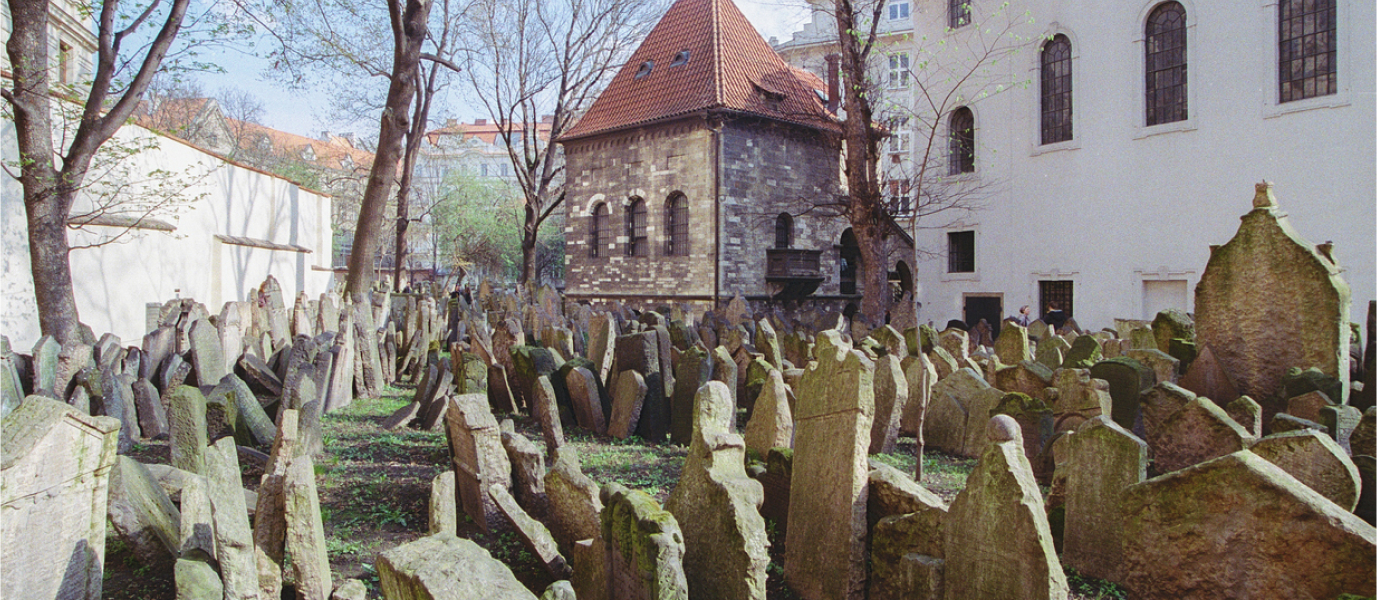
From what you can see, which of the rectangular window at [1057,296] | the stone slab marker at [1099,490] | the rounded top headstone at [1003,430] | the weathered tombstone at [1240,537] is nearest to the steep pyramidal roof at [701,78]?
the rectangular window at [1057,296]

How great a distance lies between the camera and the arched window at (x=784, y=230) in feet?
79.3

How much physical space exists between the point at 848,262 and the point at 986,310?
19.9ft

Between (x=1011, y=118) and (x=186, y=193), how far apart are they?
60.2 feet

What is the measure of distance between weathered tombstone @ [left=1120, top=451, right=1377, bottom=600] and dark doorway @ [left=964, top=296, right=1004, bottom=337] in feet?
58.6

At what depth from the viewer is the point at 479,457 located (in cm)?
415

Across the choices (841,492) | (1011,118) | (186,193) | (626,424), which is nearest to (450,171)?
(186,193)

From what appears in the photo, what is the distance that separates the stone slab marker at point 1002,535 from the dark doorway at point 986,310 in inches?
721

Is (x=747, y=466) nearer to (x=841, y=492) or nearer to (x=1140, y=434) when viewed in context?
(x=841, y=492)

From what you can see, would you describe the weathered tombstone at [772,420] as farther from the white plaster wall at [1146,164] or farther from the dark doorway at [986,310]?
the dark doorway at [986,310]

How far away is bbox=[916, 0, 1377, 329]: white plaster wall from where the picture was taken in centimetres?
1501

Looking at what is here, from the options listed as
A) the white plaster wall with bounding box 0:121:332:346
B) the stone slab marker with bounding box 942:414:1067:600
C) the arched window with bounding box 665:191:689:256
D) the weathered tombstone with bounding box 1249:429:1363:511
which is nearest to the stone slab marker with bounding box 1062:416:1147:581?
the weathered tombstone with bounding box 1249:429:1363:511

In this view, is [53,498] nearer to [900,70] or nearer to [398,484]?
[398,484]

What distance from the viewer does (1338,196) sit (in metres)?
15.1

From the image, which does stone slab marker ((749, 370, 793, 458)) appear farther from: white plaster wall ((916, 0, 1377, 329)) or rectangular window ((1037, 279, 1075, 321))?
rectangular window ((1037, 279, 1075, 321))
